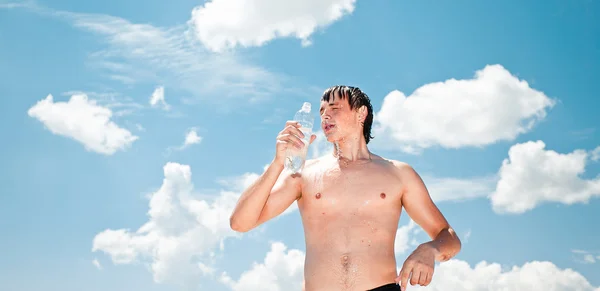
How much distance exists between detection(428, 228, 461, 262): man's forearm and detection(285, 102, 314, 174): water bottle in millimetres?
1603

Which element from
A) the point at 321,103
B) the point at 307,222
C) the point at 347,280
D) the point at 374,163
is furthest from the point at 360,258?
the point at 321,103

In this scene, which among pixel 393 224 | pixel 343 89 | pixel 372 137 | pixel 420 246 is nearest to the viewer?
pixel 420 246

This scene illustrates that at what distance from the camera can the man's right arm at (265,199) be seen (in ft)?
23.7

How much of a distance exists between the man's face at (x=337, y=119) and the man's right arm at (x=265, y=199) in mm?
637

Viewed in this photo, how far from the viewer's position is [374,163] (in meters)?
8.02

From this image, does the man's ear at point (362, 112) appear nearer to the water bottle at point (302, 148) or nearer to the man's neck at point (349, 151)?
the man's neck at point (349, 151)

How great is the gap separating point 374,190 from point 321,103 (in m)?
1.21

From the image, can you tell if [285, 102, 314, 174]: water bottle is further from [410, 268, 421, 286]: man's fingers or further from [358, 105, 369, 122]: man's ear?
[410, 268, 421, 286]: man's fingers

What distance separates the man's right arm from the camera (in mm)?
7234

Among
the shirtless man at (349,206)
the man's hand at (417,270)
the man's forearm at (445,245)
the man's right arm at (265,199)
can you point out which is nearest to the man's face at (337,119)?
the shirtless man at (349,206)

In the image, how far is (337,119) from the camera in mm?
7977

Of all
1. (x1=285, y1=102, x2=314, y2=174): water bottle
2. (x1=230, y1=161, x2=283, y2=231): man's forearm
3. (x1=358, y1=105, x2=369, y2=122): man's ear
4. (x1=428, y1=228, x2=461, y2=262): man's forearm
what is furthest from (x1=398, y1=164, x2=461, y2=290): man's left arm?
(x1=230, y1=161, x2=283, y2=231): man's forearm

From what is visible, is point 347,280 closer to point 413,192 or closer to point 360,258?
point 360,258

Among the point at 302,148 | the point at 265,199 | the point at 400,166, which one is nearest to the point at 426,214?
the point at 400,166
